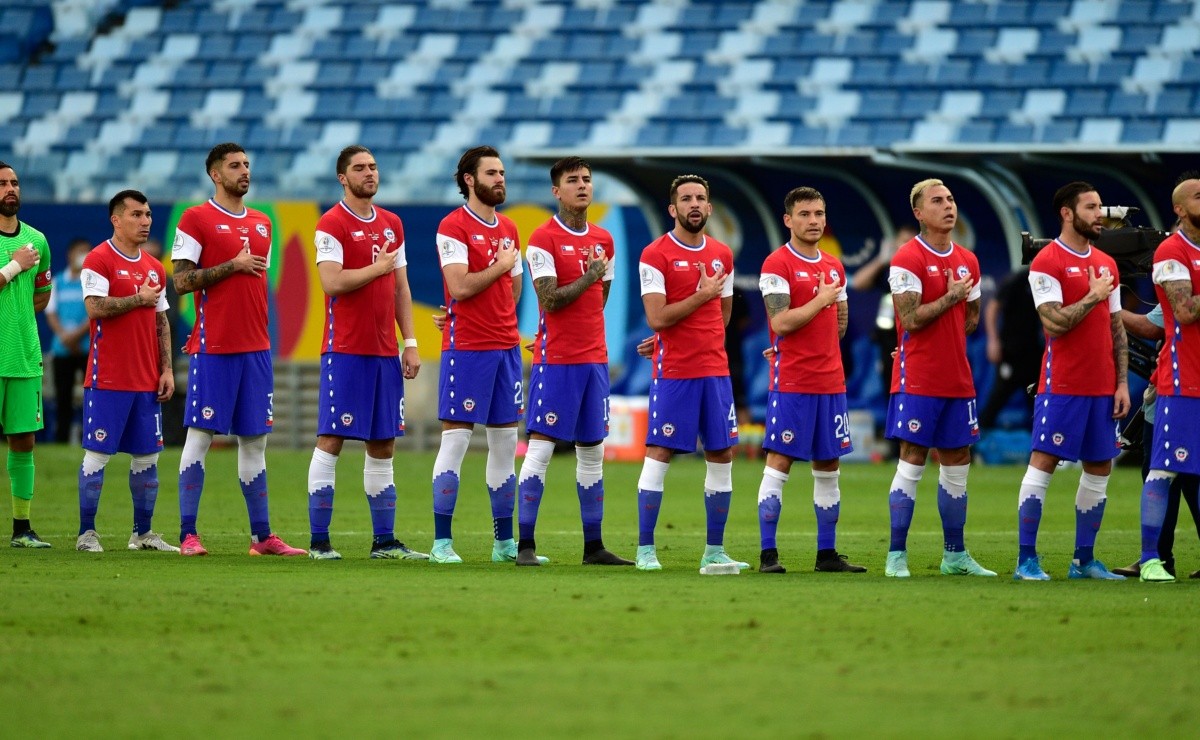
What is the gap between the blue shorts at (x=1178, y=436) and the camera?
9.32 meters

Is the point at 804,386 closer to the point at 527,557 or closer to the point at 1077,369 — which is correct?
the point at 1077,369

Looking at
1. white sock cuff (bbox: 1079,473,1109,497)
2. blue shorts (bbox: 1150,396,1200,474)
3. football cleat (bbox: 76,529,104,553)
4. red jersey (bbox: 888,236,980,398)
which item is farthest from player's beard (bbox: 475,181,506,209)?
blue shorts (bbox: 1150,396,1200,474)

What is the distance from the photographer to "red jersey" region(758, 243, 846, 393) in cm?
990

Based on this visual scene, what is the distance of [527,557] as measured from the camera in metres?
10.1

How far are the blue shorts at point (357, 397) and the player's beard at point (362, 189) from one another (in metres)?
0.91

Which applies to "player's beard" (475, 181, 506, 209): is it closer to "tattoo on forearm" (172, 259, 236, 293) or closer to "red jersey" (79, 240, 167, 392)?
"tattoo on forearm" (172, 259, 236, 293)

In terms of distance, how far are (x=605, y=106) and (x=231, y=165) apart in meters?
16.9

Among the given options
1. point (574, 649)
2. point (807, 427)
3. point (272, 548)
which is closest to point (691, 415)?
point (807, 427)

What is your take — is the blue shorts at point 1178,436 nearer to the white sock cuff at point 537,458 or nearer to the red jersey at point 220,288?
the white sock cuff at point 537,458

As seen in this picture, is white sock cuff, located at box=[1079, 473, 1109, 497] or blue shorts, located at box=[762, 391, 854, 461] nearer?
white sock cuff, located at box=[1079, 473, 1109, 497]

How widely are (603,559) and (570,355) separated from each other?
1154 millimetres

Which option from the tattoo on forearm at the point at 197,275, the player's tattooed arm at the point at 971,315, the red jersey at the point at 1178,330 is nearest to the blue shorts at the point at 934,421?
the player's tattooed arm at the point at 971,315

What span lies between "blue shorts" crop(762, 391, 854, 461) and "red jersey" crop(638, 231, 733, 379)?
406mm

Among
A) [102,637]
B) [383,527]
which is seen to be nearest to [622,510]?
[383,527]
